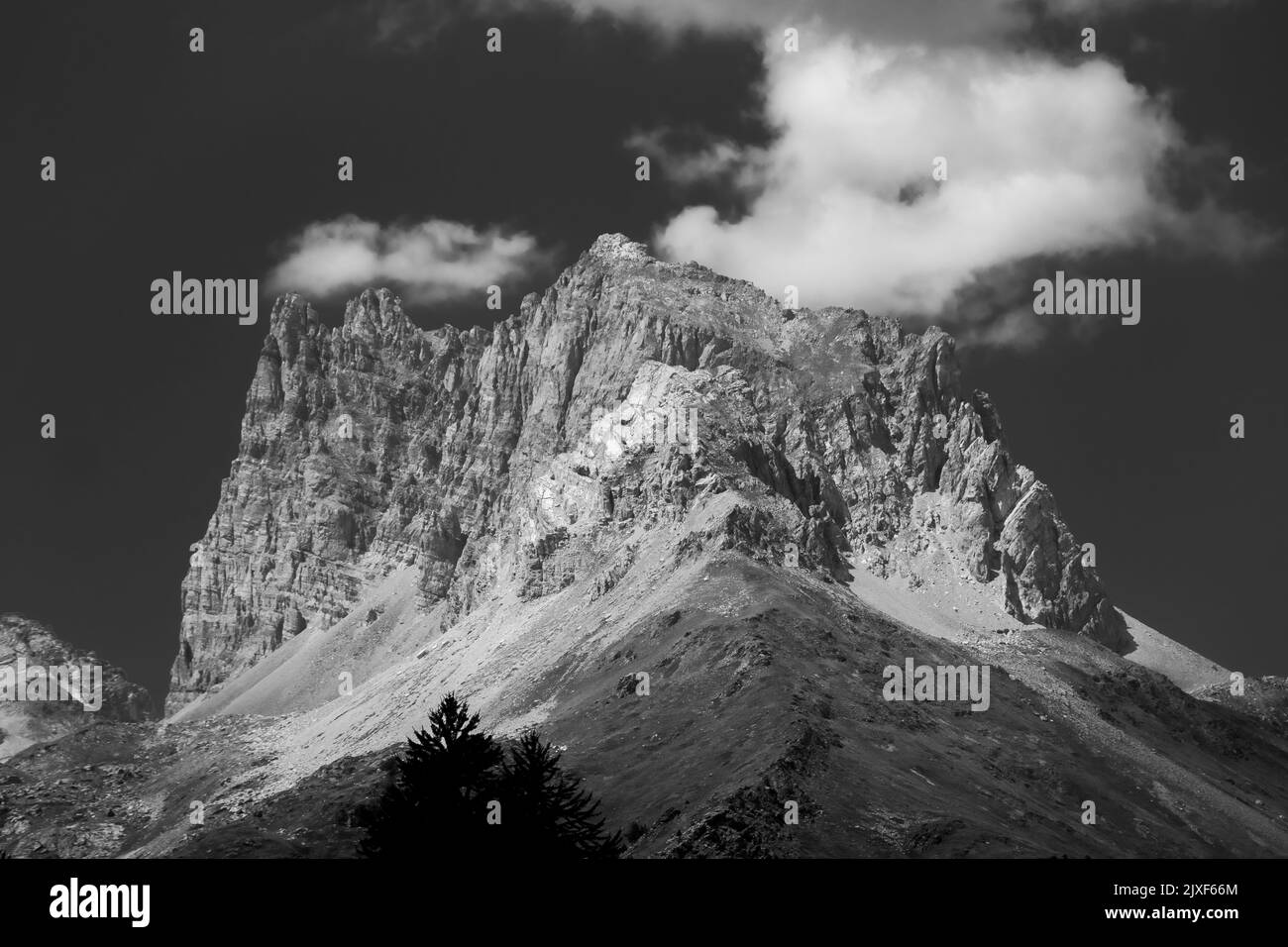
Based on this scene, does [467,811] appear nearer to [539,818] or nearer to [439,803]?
[439,803]

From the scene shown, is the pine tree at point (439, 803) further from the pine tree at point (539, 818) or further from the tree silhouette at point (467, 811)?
the pine tree at point (539, 818)

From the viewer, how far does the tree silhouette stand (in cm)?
6094

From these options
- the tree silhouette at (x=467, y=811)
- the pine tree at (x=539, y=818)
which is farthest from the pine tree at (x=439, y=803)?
the pine tree at (x=539, y=818)

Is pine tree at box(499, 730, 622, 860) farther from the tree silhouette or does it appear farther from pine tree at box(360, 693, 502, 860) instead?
pine tree at box(360, 693, 502, 860)

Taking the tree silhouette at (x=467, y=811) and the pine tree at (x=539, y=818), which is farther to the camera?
the pine tree at (x=539, y=818)

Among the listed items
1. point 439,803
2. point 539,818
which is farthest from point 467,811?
point 539,818

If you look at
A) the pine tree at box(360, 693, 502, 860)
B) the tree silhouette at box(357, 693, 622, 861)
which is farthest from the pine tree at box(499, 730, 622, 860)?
the pine tree at box(360, 693, 502, 860)

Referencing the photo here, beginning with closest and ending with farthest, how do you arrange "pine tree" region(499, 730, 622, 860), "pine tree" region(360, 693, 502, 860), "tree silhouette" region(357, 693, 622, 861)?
1. "pine tree" region(360, 693, 502, 860)
2. "tree silhouette" region(357, 693, 622, 861)
3. "pine tree" region(499, 730, 622, 860)

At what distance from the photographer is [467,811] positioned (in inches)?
2479

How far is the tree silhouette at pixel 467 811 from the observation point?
60.9m
